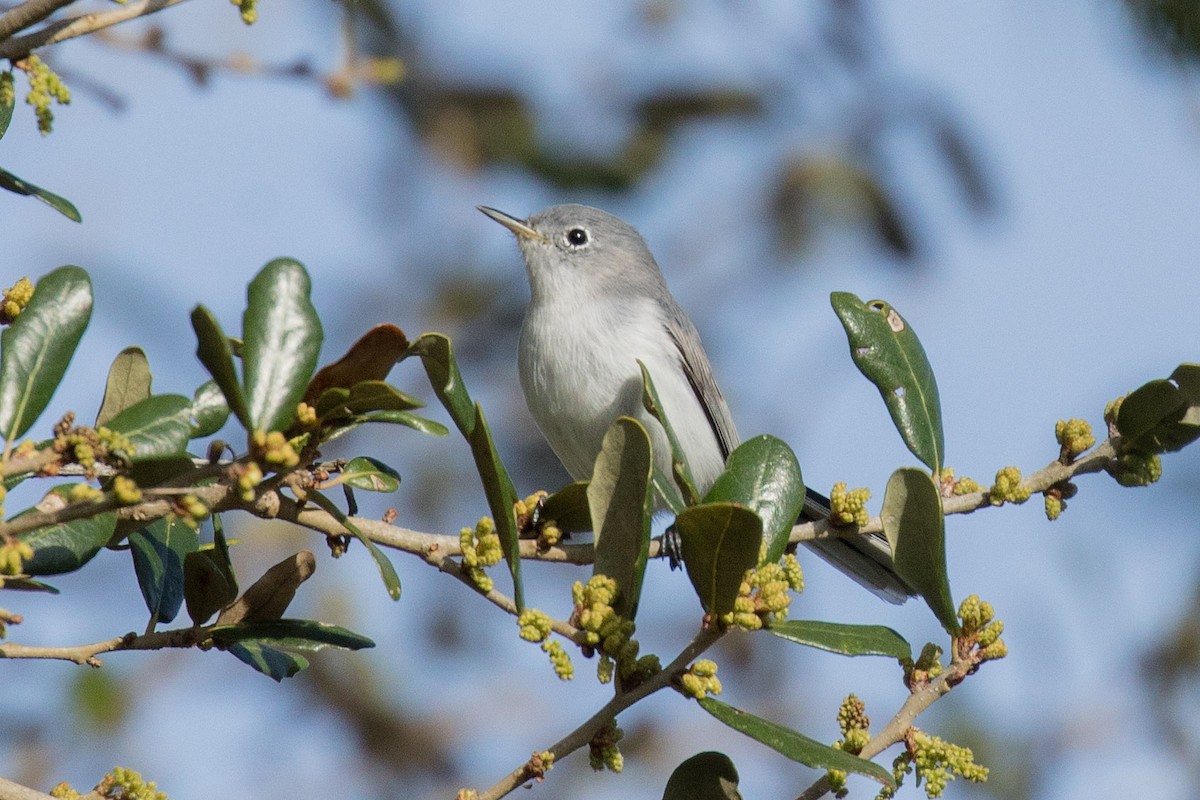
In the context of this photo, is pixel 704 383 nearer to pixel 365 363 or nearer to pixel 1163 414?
pixel 1163 414

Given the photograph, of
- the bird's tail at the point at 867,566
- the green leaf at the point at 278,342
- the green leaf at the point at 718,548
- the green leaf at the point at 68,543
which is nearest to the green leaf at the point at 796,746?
the green leaf at the point at 718,548

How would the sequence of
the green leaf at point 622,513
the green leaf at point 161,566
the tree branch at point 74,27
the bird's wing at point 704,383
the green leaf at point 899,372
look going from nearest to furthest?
the tree branch at point 74,27 < the green leaf at point 622,513 < the green leaf at point 161,566 < the green leaf at point 899,372 < the bird's wing at point 704,383

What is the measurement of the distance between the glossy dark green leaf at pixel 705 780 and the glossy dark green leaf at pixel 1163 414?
2.55 feet

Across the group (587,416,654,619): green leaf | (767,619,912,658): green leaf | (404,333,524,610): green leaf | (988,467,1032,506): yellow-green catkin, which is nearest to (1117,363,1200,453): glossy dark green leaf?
(988,467,1032,506): yellow-green catkin

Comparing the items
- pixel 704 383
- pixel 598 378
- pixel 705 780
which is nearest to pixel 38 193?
pixel 705 780

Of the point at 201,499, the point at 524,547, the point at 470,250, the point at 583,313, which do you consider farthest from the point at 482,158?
the point at 201,499

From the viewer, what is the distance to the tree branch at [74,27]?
142cm

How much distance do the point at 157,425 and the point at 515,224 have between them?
3448 mm

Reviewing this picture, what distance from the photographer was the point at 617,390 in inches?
152

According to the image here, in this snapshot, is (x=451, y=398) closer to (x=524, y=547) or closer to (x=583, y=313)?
(x=524, y=547)

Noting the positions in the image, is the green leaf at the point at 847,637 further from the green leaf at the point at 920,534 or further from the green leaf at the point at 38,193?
the green leaf at the point at 38,193

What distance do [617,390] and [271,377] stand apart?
8.21 ft

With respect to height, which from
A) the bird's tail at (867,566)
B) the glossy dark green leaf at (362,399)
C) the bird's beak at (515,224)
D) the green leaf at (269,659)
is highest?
the bird's beak at (515,224)

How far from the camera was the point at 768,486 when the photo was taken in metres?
1.84
